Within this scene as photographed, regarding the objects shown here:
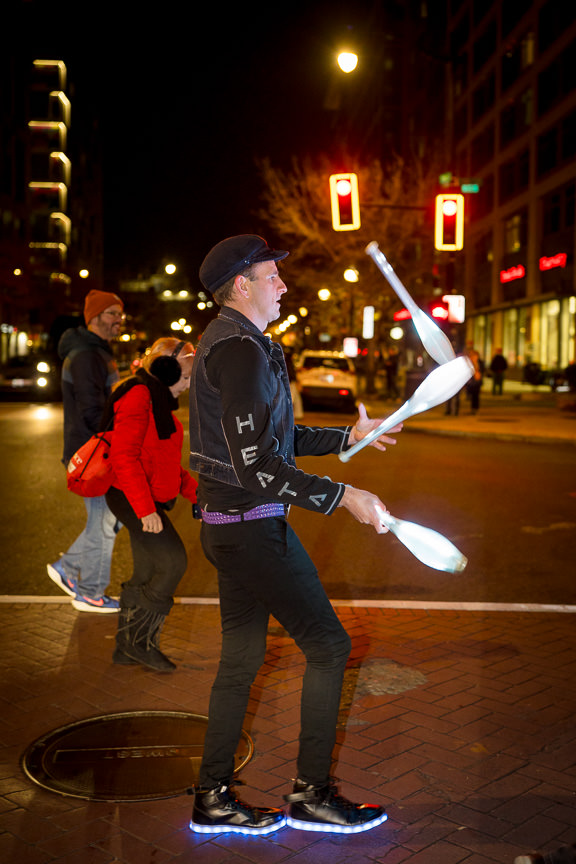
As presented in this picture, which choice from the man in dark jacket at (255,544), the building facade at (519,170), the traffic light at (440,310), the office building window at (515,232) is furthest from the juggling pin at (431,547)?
the office building window at (515,232)

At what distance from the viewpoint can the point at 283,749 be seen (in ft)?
13.4

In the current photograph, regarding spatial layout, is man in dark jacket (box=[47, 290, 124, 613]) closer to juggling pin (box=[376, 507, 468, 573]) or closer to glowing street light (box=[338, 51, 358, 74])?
juggling pin (box=[376, 507, 468, 573])

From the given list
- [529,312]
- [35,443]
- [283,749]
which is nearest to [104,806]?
[283,749]

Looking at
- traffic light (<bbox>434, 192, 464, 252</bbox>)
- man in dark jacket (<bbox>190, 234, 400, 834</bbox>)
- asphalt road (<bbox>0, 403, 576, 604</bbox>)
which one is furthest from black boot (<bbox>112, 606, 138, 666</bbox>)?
traffic light (<bbox>434, 192, 464, 252</bbox>)

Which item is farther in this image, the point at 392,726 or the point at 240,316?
the point at 392,726

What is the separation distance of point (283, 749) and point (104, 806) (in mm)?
852

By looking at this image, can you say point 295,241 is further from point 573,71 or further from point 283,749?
point 283,749

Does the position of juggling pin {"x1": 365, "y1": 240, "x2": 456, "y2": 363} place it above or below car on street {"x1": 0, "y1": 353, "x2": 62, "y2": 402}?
above

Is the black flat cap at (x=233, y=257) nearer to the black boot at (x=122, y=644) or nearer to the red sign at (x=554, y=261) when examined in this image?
the black boot at (x=122, y=644)

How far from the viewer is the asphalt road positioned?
715 centimetres

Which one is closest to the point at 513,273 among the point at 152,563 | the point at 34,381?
the point at 34,381

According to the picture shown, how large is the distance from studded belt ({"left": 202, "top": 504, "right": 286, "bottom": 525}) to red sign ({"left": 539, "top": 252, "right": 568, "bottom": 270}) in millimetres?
38255

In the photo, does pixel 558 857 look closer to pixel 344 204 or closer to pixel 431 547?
pixel 431 547

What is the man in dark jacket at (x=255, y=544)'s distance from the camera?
317 cm
